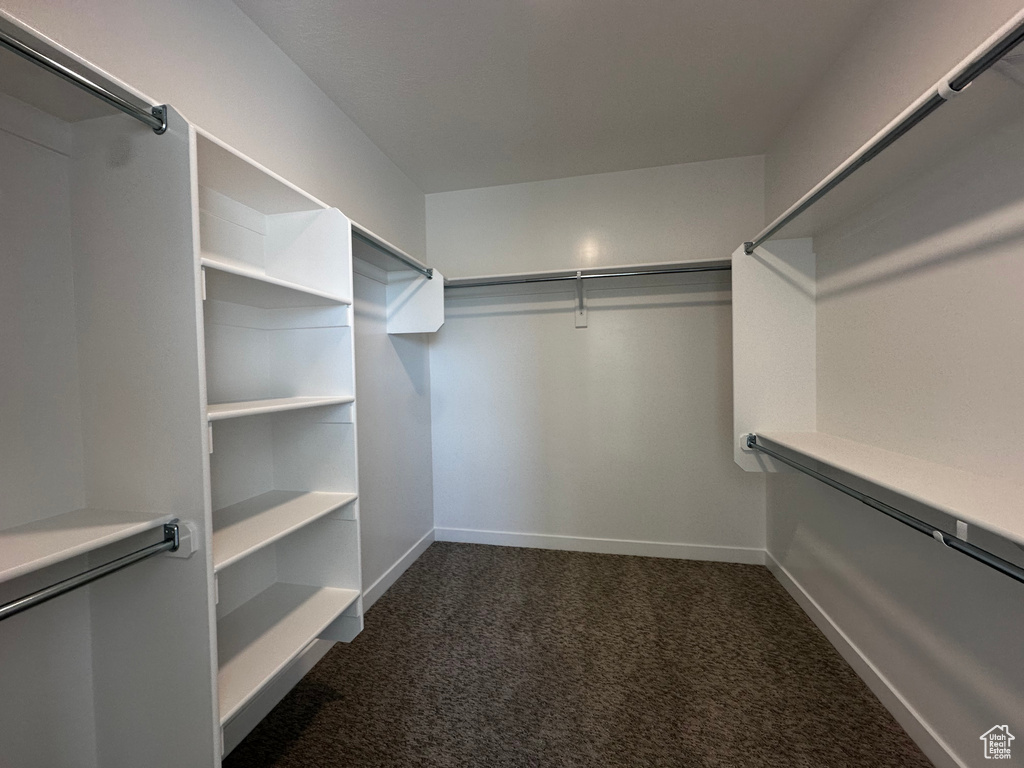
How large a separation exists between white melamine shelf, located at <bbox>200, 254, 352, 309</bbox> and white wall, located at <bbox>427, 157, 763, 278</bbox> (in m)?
1.74

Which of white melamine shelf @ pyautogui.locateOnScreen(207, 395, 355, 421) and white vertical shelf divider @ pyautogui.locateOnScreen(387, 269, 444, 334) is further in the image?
white vertical shelf divider @ pyautogui.locateOnScreen(387, 269, 444, 334)

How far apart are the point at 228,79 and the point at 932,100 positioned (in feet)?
6.97

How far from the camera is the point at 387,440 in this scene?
264 cm

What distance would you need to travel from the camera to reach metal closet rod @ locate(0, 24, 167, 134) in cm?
76

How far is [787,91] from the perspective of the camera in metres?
2.08

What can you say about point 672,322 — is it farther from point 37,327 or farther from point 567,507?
point 37,327

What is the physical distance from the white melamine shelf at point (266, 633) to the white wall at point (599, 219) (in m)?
2.33

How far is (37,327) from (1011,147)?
8.40 feet

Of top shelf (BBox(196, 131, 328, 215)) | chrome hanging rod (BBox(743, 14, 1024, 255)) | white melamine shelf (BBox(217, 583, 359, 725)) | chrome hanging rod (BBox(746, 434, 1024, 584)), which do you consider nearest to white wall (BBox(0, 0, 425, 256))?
top shelf (BBox(196, 131, 328, 215))

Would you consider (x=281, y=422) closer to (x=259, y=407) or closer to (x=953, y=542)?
(x=259, y=407)

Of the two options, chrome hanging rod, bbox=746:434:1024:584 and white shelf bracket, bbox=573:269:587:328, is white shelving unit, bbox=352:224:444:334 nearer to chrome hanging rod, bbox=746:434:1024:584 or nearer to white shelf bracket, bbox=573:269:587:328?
white shelf bracket, bbox=573:269:587:328

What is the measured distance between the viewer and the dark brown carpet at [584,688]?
148 cm

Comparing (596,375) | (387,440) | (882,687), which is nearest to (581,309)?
(596,375)

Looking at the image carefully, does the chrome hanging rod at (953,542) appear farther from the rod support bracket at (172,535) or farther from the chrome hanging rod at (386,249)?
the chrome hanging rod at (386,249)
